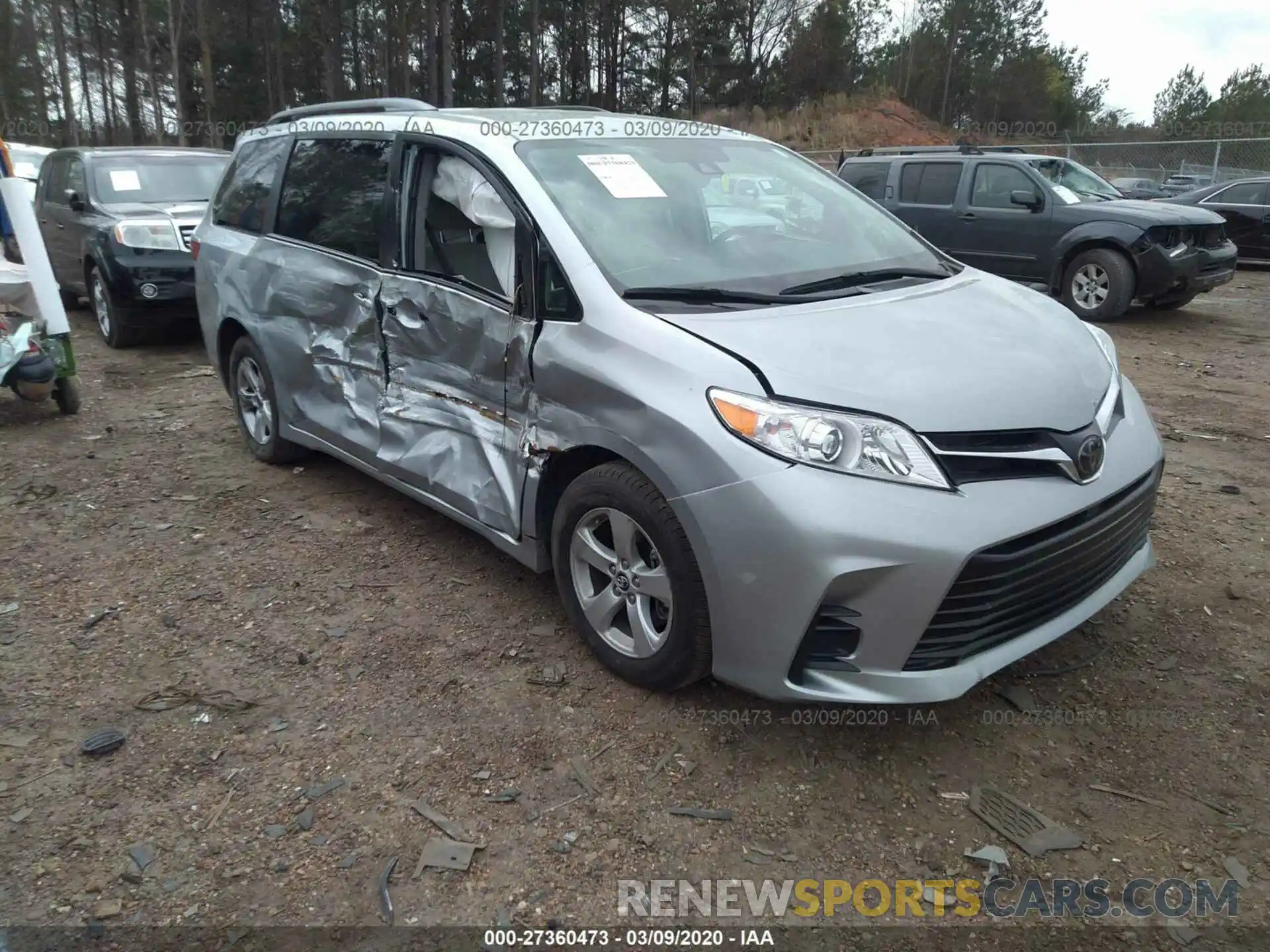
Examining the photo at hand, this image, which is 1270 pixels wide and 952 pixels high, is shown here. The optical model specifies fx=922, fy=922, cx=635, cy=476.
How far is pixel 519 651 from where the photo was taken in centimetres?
330

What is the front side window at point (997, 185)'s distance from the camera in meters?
9.92

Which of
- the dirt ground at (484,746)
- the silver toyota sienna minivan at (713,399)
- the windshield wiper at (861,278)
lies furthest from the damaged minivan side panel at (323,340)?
the windshield wiper at (861,278)

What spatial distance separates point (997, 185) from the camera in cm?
1010

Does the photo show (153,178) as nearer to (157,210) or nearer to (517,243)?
(157,210)

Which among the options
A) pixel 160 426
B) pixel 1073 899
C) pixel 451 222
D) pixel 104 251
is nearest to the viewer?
pixel 1073 899

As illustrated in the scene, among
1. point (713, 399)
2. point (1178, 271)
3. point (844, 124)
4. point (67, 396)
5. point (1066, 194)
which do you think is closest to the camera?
point (713, 399)

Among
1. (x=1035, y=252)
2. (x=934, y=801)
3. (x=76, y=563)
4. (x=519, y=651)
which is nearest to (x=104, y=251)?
(x=76, y=563)

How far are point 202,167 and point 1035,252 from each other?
8545 millimetres

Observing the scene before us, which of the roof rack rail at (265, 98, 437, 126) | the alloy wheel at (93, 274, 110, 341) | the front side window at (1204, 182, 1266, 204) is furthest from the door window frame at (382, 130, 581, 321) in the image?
the front side window at (1204, 182, 1266, 204)

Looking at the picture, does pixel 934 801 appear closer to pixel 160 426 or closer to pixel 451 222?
pixel 451 222

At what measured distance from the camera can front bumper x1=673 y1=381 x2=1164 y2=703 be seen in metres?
2.35

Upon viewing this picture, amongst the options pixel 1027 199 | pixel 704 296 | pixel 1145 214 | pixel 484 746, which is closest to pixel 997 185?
pixel 1027 199

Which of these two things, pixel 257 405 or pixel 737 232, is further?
pixel 257 405

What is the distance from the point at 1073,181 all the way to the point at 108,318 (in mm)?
9799
